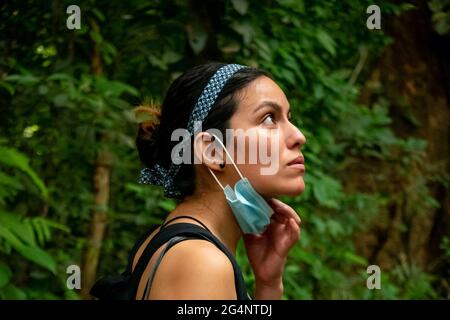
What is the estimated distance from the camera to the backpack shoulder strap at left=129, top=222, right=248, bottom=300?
2004 millimetres

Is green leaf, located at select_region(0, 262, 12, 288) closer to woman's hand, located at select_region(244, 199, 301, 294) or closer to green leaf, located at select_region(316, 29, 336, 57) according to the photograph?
woman's hand, located at select_region(244, 199, 301, 294)

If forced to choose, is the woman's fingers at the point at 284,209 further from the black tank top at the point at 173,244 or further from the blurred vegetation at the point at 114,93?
the blurred vegetation at the point at 114,93

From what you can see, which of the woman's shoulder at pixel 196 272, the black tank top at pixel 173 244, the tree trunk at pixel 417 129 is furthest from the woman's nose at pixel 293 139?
the tree trunk at pixel 417 129

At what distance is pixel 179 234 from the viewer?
201 centimetres

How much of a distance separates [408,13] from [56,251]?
3.83 m

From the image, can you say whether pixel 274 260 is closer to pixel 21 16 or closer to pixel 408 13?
pixel 21 16

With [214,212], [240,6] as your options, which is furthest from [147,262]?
[240,6]

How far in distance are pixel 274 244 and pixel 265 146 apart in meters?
0.45

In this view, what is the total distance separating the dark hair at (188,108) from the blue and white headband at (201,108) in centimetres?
1

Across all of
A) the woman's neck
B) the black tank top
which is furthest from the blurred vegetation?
the black tank top

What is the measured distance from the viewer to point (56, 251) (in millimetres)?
4871

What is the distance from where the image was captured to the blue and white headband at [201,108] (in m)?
2.31

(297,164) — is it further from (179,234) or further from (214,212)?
(179,234)
